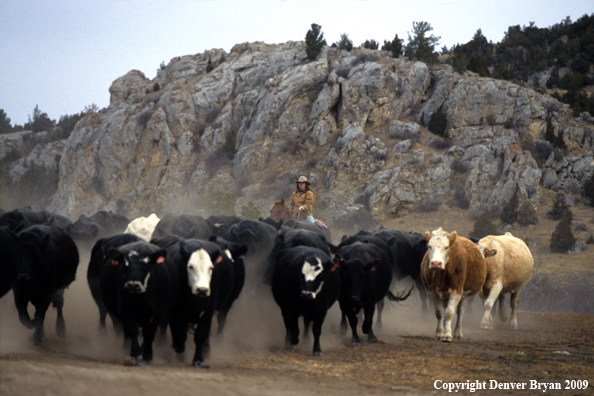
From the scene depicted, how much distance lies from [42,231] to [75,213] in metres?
45.6

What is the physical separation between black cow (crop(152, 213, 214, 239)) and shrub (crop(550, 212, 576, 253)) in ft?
79.2

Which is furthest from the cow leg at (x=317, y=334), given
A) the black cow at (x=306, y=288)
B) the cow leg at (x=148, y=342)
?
the cow leg at (x=148, y=342)

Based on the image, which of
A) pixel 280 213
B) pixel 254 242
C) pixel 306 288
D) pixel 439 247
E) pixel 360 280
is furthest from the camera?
pixel 280 213

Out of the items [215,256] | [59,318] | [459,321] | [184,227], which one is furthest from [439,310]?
[59,318]

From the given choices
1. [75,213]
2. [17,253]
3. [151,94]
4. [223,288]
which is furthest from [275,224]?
[151,94]

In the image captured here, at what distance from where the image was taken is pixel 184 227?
40.2 ft

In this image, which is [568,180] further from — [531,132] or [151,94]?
[151,94]

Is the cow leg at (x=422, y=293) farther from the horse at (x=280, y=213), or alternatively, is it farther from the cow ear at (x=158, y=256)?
the cow ear at (x=158, y=256)

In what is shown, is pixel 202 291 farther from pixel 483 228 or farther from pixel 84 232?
pixel 483 228

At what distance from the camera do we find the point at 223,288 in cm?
838

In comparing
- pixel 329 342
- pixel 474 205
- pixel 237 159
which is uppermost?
pixel 237 159

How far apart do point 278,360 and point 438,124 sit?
40545mm

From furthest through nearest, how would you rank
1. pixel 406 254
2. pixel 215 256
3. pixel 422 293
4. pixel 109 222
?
pixel 109 222
pixel 422 293
pixel 406 254
pixel 215 256

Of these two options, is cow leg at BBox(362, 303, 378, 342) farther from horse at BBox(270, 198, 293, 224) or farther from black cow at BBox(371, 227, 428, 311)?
horse at BBox(270, 198, 293, 224)
